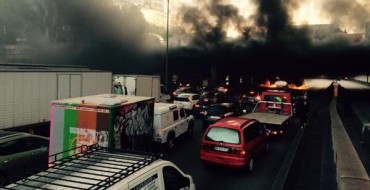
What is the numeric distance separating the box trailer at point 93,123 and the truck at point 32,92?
412cm

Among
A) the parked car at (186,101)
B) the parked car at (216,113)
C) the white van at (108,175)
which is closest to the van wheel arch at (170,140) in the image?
the parked car at (216,113)

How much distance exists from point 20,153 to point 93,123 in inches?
101

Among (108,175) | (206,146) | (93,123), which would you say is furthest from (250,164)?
(108,175)

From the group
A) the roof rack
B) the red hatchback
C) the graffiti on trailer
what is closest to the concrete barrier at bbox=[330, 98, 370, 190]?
the red hatchback

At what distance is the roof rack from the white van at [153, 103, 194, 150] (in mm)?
6690

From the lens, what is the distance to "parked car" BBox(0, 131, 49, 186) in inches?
370

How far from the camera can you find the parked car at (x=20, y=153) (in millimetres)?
9398

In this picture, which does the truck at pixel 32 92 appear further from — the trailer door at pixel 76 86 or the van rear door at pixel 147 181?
the van rear door at pixel 147 181

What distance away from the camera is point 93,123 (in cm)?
938

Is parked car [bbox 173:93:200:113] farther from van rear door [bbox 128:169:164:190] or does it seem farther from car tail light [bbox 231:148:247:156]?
van rear door [bbox 128:169:164:190]

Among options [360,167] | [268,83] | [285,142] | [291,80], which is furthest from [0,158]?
[291,80]

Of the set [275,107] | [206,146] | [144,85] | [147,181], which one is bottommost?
[206,146]

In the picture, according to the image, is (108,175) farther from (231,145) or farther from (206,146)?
(206,146)

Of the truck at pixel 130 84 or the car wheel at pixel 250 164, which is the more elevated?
the truck at pixel 130 84
